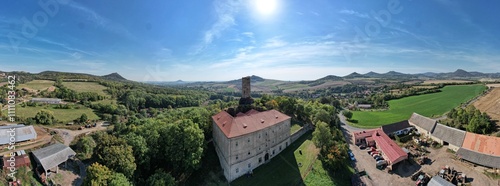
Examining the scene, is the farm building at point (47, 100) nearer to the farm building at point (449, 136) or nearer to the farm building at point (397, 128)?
the farm building at point (397, 128)

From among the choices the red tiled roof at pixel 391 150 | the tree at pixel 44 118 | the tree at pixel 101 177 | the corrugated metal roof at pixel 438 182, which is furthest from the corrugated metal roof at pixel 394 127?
the tree at pixel 44 118

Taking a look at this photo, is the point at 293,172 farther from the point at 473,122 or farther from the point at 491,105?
the point at 491,105

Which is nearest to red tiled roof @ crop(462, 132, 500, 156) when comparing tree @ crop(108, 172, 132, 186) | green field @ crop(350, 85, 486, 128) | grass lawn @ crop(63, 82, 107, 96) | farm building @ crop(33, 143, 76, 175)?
green field @ crop(350, 85, 486, 128)

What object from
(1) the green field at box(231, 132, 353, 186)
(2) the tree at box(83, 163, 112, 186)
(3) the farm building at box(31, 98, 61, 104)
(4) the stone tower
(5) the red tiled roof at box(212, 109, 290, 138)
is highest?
(4) the stone tower

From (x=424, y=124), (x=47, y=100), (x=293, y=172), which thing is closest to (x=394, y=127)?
(x=424, y=124)

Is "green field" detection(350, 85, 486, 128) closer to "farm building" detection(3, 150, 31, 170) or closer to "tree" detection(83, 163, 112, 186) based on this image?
"tree" detection(83, 163, 112, 186)

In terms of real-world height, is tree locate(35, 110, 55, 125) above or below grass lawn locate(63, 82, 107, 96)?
below
